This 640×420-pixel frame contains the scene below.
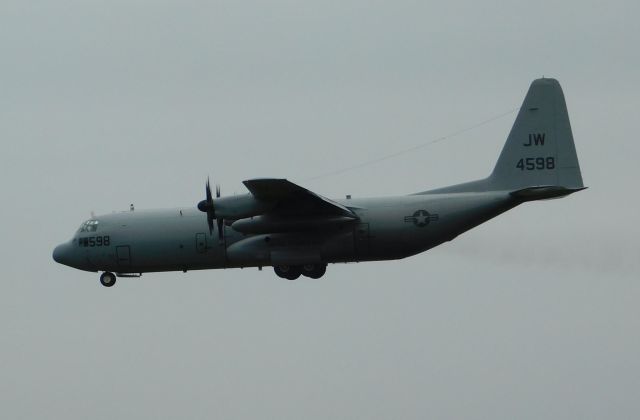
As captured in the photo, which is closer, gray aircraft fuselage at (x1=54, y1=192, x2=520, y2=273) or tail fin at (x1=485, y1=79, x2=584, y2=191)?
gray aircraft fuselage at (x1=54, y1=192, x2=520, y2=273)

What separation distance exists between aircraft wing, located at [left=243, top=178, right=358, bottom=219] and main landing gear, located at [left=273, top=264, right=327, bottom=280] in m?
2.20

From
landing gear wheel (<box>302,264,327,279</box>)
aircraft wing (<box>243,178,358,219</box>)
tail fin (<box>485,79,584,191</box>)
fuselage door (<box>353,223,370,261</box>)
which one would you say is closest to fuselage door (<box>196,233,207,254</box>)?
aircraft wing (<box>243,178,358,219</box>)

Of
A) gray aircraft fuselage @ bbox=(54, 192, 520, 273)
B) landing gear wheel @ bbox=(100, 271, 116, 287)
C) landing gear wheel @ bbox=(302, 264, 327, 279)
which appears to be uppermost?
gray aircraft fuselage @ bbox=(54, 192, 520, 273)

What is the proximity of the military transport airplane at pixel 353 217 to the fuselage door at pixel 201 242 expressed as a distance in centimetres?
3

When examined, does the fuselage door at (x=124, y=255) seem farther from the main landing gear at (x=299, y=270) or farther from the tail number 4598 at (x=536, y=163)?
the tail number 4598 at (x=536, y=163)

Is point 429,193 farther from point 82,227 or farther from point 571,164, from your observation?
point 82,227

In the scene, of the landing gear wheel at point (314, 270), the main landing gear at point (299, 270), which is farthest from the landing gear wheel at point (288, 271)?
the landing gear wheel at point (314, 270)

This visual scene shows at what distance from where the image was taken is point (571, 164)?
58.7m

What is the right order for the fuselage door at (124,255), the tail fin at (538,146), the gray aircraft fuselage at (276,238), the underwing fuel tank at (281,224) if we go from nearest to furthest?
the gray aircraft fuselage at (276,238) → the underwing fuel tank at (281,224) → the tail fin at (538,146) → the fuselage door at (124,255)

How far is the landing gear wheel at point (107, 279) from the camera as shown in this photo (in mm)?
62281

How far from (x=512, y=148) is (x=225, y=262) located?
10.1m

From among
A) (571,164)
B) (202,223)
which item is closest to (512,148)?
(571,164)

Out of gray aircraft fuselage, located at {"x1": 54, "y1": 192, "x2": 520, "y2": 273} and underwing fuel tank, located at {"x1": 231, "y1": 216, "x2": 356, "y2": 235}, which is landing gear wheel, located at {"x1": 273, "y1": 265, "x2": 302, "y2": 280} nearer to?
gray aircraft fuselage, located at {"x1": 54, "y1": 192, "x2": 520, "y2": 273}

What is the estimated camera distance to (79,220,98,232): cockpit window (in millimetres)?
61969
